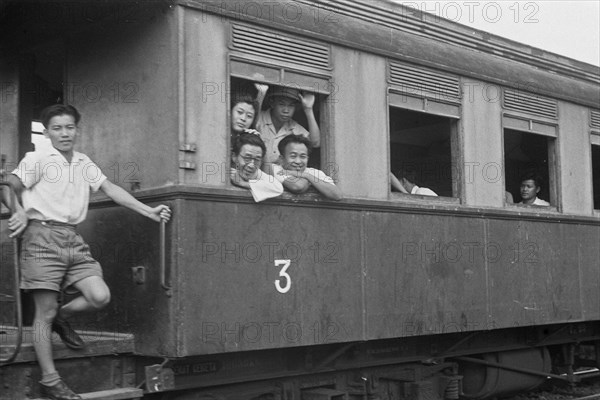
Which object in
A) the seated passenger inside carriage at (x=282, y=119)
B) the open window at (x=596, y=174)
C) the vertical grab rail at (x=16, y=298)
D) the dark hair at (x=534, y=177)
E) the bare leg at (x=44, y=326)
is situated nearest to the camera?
the vertical grab rail at (x=16, y=298)

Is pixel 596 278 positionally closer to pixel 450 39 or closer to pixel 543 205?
pixel 543 205

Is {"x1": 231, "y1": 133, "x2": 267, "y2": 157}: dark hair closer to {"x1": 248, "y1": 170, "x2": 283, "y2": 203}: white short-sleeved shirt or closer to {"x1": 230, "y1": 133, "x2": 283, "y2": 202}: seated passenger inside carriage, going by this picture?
{"x1": 230, "y1": 133, "x2": 283, "y2": 202}: seated passenger inside carriage

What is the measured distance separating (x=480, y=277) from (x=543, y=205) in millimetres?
1250

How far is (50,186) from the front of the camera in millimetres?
4586

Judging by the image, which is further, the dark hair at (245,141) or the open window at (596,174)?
the open window at (596,174)

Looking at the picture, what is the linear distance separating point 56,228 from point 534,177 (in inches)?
178

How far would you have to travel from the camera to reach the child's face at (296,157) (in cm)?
533

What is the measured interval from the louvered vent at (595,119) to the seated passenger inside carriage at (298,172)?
3.59 m

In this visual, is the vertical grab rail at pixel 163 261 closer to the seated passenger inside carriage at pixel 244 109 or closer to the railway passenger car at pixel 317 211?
the railway passenger car at pixel 317 211

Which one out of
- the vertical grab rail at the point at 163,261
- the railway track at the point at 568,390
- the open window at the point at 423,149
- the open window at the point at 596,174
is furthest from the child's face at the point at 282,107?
the open window at the point at 596,174

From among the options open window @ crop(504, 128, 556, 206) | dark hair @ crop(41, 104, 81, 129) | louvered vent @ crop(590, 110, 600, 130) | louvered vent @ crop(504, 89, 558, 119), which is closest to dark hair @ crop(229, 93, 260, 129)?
dark hair @ crop(41, 104, 81, 129)

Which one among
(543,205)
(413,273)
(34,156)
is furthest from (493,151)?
(34,156)

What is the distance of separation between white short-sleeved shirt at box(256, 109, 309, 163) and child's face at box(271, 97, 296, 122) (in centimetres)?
5

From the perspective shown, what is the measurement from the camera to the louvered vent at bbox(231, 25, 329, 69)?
5.08m
